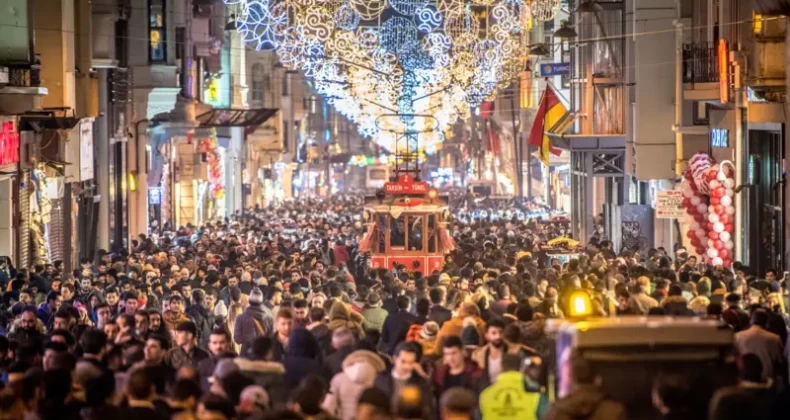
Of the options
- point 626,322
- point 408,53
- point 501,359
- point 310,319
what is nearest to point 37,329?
point 310,319

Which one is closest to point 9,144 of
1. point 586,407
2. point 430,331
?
point 430,331

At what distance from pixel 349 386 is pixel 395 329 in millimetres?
4256

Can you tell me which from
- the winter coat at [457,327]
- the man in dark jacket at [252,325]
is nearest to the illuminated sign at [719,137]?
the man in dark jacket at [252,325]

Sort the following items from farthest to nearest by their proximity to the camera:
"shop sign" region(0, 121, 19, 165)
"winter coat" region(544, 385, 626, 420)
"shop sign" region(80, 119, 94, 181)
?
"shop sign" region(80, 119, 94, 181) < "shop sign" region(0, 121, 19, 165) < "winter coat" region(544, 385, 626, 420)

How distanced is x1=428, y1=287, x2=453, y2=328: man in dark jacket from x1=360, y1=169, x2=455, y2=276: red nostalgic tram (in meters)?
16.3

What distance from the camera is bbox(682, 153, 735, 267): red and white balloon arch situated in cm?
2897

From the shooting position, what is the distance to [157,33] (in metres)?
46.9

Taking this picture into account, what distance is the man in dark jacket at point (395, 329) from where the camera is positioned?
15961mm

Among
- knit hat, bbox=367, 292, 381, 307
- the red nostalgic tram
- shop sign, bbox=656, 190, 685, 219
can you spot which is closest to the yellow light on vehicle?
knit hat, bbox=367, 292, 381, 307

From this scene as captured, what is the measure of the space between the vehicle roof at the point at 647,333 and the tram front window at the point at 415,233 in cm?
2337

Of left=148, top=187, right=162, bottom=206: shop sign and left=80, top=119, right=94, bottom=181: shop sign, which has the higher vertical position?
left=80, top=119, right=94, bottom=181: shop sign

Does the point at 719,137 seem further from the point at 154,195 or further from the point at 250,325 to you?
the point at 154,195

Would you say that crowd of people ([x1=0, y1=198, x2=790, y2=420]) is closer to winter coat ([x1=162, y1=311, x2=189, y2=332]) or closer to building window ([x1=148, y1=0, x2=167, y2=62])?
winter coat ([x1=162, y1=311, x2=189, y2=332])

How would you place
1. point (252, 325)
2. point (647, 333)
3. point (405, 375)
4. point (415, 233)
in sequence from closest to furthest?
point (647, 333) < point (405, 375) < point (252, 325) < point (415, 233)
